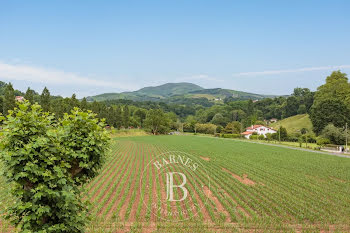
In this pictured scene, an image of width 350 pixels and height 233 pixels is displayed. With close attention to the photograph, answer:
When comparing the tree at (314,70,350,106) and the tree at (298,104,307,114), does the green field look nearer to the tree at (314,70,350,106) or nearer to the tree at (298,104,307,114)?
the tree at (314,70,350,106)

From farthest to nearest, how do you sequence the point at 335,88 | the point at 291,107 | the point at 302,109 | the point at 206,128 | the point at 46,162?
1. the point at 291,107
2. the point at 302,109
3. the point at 206,128
4. the point at 335,88
5. the point at 46,162

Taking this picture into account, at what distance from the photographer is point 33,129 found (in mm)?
6262

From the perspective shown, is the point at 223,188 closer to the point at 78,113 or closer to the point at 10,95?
the point at 78,113

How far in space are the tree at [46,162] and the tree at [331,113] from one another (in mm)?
82384

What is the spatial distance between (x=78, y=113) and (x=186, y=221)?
8249 millimetres

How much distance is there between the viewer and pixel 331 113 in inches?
2940

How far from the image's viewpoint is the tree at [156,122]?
107m

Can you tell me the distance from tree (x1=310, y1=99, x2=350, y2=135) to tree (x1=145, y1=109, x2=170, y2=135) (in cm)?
5845

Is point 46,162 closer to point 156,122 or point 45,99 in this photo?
point 45,99

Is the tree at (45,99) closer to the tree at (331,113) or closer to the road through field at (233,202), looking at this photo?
the road through field at (233,202)

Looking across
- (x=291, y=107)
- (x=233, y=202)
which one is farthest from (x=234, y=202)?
(x=291, y=107)

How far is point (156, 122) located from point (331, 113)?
63.6 meters

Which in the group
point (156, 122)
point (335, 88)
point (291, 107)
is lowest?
point (156, 122)

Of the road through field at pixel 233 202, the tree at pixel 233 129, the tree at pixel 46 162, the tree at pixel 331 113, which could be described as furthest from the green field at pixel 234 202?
the tree at pixel 233 129
